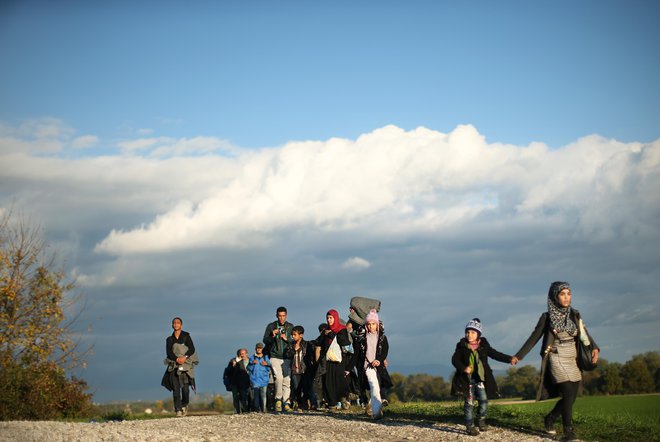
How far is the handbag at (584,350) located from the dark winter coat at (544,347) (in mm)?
77

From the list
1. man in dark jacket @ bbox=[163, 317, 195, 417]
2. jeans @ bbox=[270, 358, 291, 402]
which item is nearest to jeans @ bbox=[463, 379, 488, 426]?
jeans @ bbox=[270, 358, 291, 402]

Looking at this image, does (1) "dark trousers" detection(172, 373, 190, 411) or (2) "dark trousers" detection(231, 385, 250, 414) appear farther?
(2) "dark trousers" detection(231, 385, 250, 414)

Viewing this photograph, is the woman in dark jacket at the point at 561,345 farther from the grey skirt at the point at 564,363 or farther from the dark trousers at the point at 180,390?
the dark trousers at the point at 180,390

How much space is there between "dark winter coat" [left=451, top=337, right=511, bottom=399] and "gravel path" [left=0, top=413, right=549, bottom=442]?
2.38ft

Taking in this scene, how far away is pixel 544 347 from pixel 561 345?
28 centimetres

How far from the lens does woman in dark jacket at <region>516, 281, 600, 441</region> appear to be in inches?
530

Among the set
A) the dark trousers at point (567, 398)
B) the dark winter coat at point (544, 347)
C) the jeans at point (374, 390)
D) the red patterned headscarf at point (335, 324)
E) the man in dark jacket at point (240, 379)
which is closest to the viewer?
the dark trousers at point (567, 398)

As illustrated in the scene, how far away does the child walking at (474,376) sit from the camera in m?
14.3

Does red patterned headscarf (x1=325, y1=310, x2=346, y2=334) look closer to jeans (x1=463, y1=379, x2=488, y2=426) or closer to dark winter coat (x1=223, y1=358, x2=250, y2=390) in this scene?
dark winter coat (x1=223, y1=358, x2=250, y2=390)

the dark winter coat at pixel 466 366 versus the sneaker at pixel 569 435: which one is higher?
the dark winter coat at pixel 466 366

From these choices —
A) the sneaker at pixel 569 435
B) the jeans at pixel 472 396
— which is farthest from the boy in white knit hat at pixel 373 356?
the sneaker at pixel 569 435

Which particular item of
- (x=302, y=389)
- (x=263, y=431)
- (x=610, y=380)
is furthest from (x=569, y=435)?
(x=610, y=380)

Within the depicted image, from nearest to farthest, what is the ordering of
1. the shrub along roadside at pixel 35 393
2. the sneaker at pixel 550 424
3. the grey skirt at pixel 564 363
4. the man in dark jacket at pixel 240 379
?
the grey skirt at pixel 564 363, the sneaker at pixel 550 424, the shrub along roadside at pixel 35 393, the man in dark jacket at pixel 240 379

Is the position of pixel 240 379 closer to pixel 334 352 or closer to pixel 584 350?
pixel 334 352
